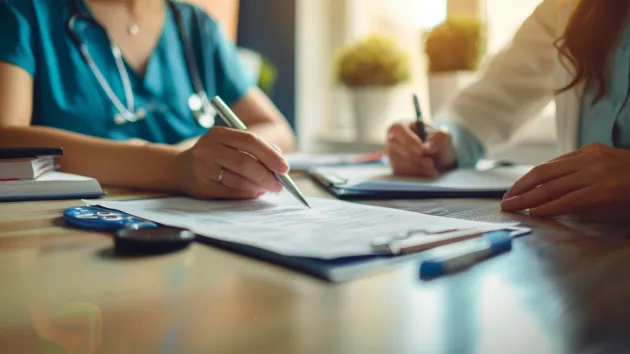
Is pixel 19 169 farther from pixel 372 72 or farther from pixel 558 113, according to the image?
pixel 372 72

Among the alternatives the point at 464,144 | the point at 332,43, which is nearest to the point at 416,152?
the point at 464,144

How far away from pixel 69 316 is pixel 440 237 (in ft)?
0.85

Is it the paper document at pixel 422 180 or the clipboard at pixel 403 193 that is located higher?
the paper document at pixel 422 180

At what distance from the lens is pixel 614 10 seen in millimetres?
769

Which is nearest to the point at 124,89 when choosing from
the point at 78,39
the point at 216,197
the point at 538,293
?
the point at 78,39

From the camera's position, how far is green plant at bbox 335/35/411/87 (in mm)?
1688

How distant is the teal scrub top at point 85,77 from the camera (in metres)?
1.00

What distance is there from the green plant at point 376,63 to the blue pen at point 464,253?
4.31 feet

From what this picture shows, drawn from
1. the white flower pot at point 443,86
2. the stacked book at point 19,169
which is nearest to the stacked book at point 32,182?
the stacked book at point 19,169

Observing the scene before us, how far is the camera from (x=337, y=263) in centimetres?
35

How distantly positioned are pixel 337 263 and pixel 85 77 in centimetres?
88

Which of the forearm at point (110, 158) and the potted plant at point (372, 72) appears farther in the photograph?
the potted plant at point (372, 72)

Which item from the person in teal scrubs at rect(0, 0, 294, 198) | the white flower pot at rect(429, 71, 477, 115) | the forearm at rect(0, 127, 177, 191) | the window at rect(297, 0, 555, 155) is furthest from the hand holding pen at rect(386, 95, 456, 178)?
the window at rect(297, 0, 555, 155)

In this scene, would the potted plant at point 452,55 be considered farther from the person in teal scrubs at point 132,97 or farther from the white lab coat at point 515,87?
the person in teal scrubs at point 132,97
